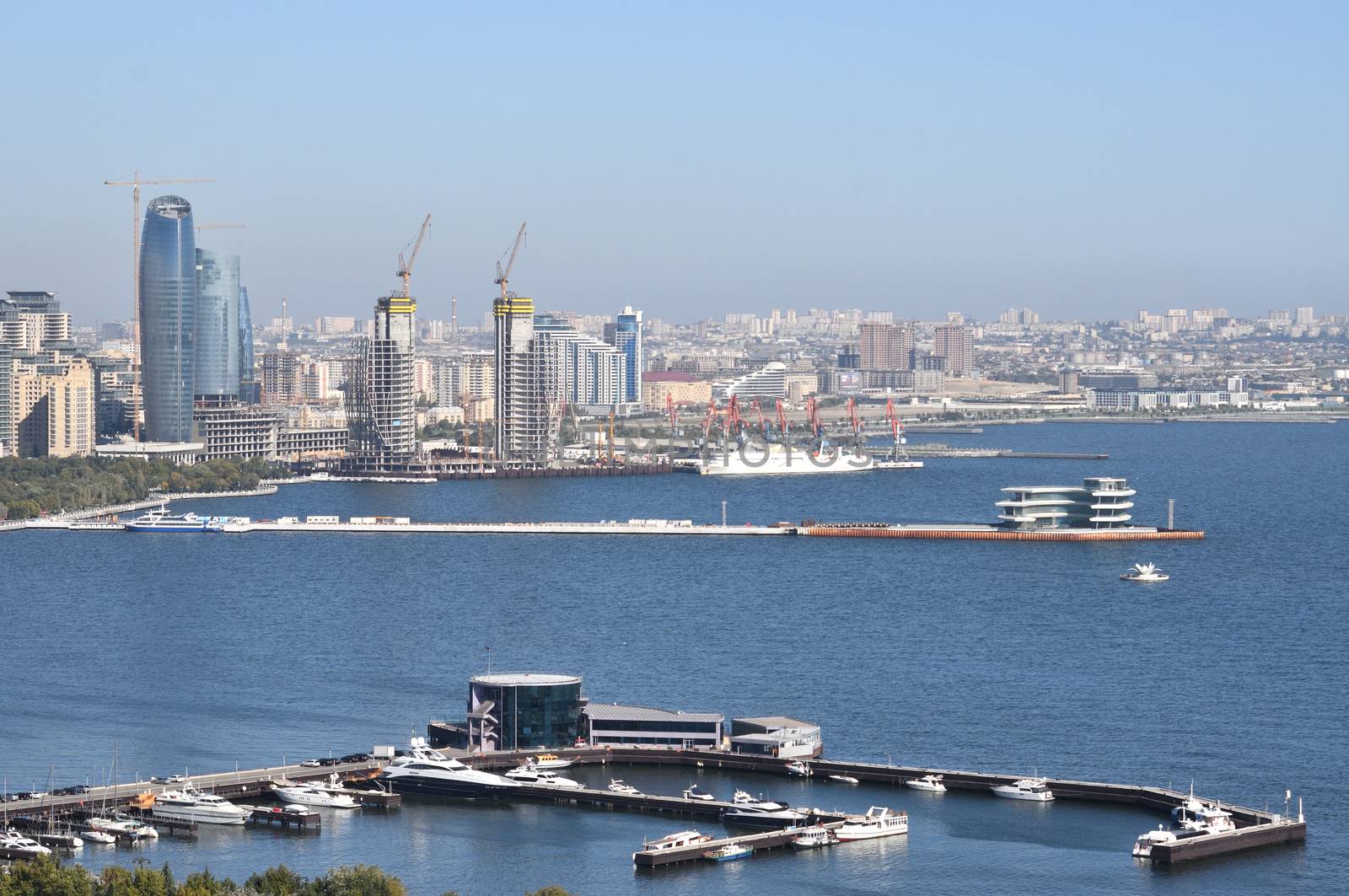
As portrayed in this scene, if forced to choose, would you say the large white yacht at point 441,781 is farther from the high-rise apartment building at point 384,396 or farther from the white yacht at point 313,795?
the high-rise apartment building at point 384,396

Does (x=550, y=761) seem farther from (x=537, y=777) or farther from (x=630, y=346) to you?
(x=630, y=346)

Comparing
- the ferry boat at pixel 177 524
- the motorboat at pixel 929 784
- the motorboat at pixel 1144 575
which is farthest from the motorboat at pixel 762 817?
the ferry boat at pixel 177 524

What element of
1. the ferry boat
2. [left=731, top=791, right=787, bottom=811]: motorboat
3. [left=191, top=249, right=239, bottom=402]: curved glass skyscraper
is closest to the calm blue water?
[left=731, top=791, right=787, bottom=811]: motorboat

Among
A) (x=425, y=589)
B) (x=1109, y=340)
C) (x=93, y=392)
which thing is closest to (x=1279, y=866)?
(x=425, y=589)

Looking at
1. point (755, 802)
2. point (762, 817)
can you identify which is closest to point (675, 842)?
point (762, 817)

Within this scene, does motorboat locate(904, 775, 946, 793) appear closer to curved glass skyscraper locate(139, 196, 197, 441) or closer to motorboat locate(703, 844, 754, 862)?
motorboat locate(703, 844, 754, 862)

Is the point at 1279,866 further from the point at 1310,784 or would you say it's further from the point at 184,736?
the point at 184,736
